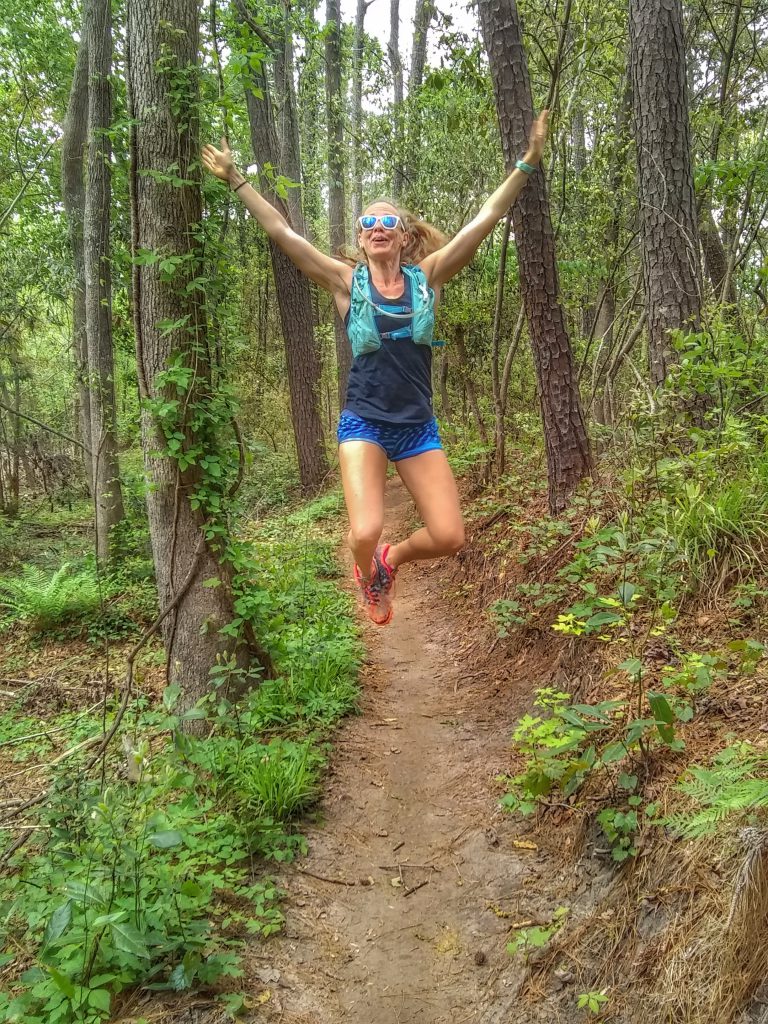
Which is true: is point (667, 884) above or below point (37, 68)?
below

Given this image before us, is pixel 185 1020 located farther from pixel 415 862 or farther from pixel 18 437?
pixel 18 437

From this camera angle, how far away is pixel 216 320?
397 cm

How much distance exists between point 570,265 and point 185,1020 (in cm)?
772

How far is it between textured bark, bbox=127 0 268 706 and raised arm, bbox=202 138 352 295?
168mm

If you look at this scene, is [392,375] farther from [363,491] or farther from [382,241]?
[382,241]

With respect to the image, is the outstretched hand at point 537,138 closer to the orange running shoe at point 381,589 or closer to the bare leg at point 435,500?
the bare leg at point 435,500

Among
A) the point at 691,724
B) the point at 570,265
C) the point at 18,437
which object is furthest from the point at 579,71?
the point at 18,437

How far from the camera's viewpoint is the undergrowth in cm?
228

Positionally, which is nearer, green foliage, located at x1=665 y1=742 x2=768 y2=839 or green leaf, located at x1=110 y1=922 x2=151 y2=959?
green foliage, located at x1=665 y1=742 x2=768 y2=839

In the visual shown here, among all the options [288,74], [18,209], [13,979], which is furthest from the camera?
[18,209]

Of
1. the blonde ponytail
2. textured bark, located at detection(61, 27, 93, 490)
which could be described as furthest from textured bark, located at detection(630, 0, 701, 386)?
textured bark, located at detection(61, 27, 93, 490)

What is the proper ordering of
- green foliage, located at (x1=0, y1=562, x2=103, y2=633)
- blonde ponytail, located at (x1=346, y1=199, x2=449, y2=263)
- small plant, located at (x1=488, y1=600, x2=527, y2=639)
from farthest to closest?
green foliage, located at (x1=0, y1=562, x2=103, y2=633)
small plant, located at (x1=488, y1=600, x2=527, y2=639)
blonde ponytail, located at (x1=346, y1=199, x2=449, y2=263)

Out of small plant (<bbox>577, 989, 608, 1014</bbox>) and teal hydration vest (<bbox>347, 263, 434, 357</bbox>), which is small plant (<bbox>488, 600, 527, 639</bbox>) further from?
small plant (<bbox>577, 989, 608, 1014</bbox>)

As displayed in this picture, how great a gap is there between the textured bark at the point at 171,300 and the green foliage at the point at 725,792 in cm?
249
